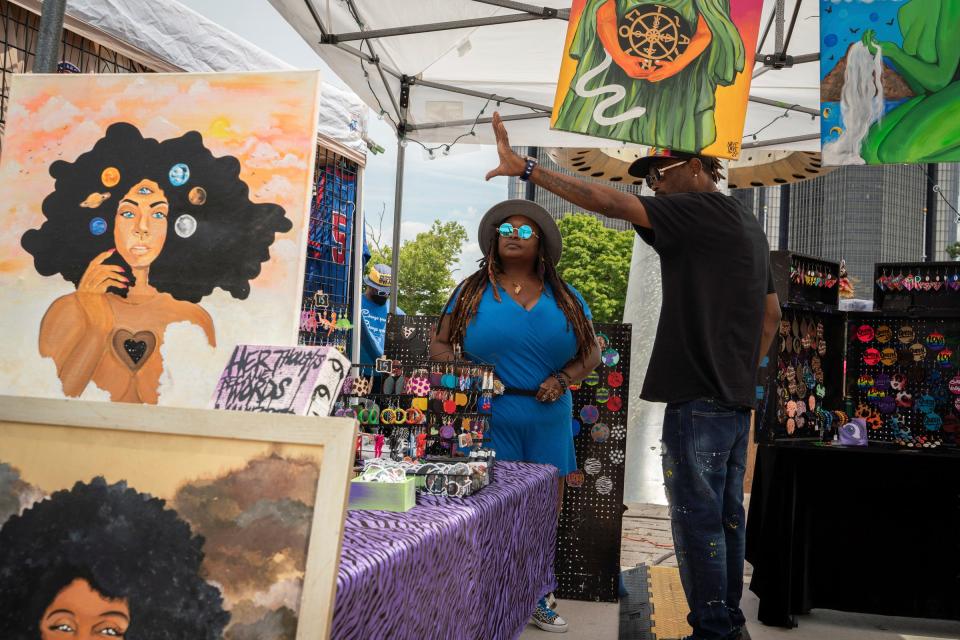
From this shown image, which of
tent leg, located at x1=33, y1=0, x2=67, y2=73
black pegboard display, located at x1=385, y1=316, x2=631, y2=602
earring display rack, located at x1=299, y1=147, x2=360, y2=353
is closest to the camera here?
tent leg, located at x1=33, y1=0, x2=67, y2=73

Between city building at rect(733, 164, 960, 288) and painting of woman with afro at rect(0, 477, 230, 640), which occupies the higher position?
city building at rect(733, 164, 960, 288)

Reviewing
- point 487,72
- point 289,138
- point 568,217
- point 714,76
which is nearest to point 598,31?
point 714,76

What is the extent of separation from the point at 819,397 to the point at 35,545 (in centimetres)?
389

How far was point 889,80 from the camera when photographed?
333 cm

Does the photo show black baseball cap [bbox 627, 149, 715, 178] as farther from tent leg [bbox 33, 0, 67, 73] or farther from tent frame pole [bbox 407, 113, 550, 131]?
tent frame pole [bbox 407, 113, 550, 131]

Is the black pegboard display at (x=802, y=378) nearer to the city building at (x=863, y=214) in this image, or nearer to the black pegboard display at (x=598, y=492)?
the black pegboard display at (x=598, y=492)

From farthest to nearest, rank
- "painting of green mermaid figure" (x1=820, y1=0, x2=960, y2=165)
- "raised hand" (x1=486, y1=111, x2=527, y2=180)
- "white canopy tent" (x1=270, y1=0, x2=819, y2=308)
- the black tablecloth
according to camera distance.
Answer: "white canopy tent" (x1=270, y1=0, x2=819, y2=308) < the black tablecloth < "painting of green mermaid figure" (x1=820, y1=0, x2=960, y2=165) < "raised hand" (x1=486, y1=111, x2=527, y2=180)

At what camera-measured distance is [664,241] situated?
9.06 ft

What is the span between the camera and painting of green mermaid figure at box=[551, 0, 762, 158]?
3.01 m

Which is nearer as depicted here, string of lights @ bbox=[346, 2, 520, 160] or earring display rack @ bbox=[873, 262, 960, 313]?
earring display rack @ bbox=[873, 262, 960, 313]

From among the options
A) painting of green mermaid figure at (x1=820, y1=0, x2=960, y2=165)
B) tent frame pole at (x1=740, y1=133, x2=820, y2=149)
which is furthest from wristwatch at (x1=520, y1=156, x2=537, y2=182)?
tent frame pole at (x1=740, y1=133, x2=820, y2=149)

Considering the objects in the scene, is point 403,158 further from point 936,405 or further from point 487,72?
point 936,405

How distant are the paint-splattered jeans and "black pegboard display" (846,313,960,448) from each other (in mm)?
1825

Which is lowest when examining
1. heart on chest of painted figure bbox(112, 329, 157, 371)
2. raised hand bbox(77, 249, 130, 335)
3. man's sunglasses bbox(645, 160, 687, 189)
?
heart on chest of painted figure bbox(112, 329, 157, 371)
